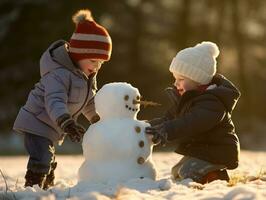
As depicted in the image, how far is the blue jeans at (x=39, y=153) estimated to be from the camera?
559cm

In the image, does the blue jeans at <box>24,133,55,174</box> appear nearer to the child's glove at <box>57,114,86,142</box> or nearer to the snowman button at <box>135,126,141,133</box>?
the child's glove at <box>57,114,86,142</box>

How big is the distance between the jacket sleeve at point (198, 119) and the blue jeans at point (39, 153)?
1232mm

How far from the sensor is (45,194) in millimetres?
4086

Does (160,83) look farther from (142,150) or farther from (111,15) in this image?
(142,150)

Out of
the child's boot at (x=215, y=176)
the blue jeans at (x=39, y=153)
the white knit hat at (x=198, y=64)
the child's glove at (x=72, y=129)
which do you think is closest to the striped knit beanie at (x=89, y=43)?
the white knit hat at (x=198, y=64)

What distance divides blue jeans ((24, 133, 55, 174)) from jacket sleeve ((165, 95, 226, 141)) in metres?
1.23

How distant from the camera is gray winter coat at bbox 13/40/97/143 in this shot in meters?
5.45

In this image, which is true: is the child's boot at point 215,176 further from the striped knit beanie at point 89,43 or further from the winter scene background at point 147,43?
the winter scene background at point 147,43

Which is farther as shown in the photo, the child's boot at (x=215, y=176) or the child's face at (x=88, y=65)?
the child's face at (x=88, y=65)

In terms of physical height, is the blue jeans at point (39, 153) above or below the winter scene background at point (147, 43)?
above

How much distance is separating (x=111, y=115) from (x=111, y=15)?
61.6 feet

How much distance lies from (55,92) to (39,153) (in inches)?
24.8

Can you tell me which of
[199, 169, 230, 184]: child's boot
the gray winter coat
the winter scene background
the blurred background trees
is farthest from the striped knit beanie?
the blurred background trees

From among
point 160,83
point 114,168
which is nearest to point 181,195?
point 114,168
